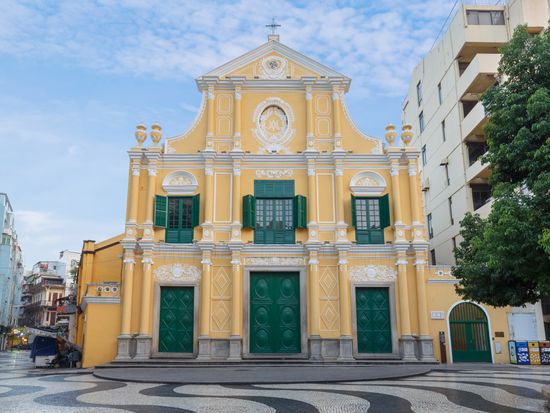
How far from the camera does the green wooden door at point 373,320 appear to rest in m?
21.8

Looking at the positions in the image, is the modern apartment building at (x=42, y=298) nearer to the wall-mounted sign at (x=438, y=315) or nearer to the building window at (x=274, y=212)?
the building window at (x=274, y=212)

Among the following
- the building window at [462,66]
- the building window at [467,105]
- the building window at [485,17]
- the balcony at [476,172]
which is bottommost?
the balcony at [476,172]

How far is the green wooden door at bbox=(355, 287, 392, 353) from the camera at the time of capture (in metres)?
21.8

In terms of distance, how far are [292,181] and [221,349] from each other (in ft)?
25.8

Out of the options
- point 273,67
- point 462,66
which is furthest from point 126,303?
point 462,66

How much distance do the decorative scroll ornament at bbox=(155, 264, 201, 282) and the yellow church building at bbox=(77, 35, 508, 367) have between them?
1.7 inches

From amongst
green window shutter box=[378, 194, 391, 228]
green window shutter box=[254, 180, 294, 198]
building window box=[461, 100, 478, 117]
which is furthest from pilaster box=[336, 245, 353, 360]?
building window box=[461, 100, 478, 117]

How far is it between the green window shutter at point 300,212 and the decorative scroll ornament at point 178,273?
4.78m

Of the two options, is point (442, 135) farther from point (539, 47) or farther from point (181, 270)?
point (539, 47)

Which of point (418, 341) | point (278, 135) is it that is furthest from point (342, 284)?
point (278, 135)

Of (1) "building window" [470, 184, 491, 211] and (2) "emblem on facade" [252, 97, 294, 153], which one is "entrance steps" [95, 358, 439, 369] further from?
(1) "building window" [470, 184, 491, 211]

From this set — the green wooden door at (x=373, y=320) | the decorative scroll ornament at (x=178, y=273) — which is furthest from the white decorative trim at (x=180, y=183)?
the green wooden door at (x=373, y=320)

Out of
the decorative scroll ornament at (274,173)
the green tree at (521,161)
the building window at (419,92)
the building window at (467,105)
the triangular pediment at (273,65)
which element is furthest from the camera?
the building window at (419,92)

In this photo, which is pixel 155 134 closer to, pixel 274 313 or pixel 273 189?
pixel 273 189
